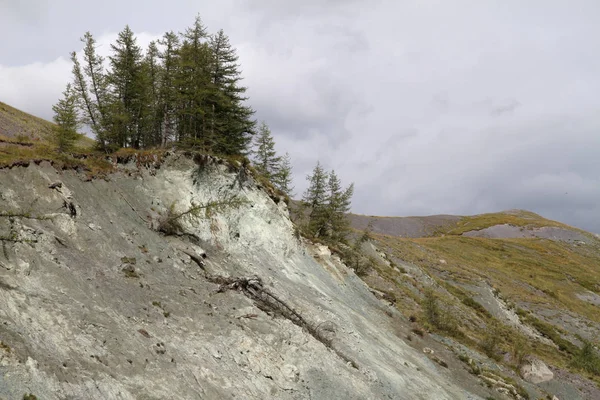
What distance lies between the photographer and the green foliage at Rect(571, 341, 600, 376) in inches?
1459

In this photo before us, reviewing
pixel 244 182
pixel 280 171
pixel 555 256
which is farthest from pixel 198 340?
pixel 555 256

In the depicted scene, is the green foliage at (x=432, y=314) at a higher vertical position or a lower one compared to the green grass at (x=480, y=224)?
lower

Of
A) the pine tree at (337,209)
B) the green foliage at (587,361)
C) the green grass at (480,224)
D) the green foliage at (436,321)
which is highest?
the green grass at (480,224)

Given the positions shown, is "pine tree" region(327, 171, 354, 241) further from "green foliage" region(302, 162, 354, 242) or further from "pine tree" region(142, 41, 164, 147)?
"pine tree" region(142, 41, 164, 147)

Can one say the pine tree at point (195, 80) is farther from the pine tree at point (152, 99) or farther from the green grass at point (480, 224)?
the green grass at point (480, 224)

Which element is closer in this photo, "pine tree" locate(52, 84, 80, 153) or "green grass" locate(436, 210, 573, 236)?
"pine tree" locate(52, 84, 80, 153)

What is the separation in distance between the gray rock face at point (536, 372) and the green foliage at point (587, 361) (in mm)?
11109

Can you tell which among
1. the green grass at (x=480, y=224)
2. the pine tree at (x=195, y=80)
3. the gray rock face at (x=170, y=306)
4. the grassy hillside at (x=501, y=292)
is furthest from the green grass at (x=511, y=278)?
the pine tree at (x=195, y=80)

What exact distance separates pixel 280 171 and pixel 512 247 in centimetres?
8527

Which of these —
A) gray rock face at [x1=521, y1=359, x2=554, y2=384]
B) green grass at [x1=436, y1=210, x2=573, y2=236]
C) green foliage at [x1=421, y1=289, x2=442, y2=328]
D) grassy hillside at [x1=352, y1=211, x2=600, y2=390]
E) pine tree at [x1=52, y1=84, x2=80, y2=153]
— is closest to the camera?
pine tree at [x1=52, y1=84, x2=80, y2=153]

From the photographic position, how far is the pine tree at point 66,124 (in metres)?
21.5

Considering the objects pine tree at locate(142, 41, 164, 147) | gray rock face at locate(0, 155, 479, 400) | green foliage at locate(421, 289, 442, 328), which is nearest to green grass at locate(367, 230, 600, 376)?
green foliage at locate(421, 289, 442, 328)

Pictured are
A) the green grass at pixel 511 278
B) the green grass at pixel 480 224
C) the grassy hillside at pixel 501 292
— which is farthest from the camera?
the green grass at pixel 480 224

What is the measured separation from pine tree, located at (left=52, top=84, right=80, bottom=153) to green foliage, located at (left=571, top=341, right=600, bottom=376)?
50.1 m
